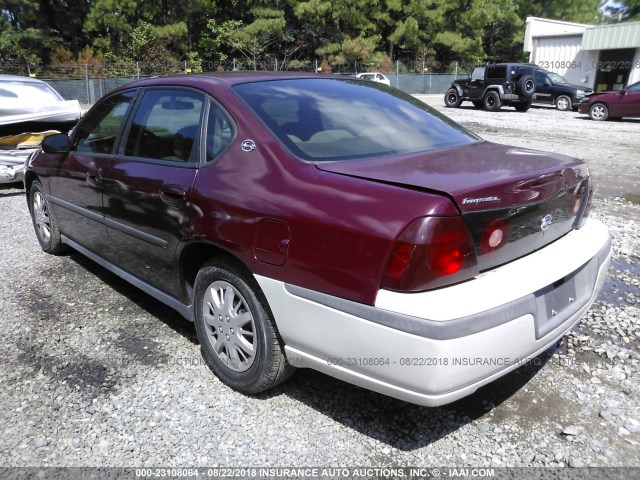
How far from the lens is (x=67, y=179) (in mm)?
4086

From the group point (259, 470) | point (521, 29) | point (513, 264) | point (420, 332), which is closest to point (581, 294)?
point (513, 264)

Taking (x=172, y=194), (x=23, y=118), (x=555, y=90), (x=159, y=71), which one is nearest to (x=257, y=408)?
(x=172, y=194)

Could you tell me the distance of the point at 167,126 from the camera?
3.18 m

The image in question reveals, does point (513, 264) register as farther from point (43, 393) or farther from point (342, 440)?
point (43, 393)

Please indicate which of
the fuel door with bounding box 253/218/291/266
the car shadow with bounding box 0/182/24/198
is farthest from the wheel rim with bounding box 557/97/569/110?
the fuel door with bounding box 253/218/291/266

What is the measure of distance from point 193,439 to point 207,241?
3.08 ft

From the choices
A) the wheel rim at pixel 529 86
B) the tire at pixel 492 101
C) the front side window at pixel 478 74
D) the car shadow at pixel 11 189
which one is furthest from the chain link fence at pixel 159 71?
the car shadow at pixel 11 189

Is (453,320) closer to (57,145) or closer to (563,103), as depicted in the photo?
(57,145)

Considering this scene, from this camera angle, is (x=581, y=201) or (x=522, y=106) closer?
(x=581, y=201)

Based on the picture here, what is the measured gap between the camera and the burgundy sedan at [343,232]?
2.04 metres

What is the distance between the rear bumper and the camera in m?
2.00

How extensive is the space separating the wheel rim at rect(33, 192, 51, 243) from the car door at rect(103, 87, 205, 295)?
5.34ft

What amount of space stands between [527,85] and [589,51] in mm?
13775

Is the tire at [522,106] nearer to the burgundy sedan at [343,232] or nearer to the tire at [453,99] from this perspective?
the tire at [453,99]
